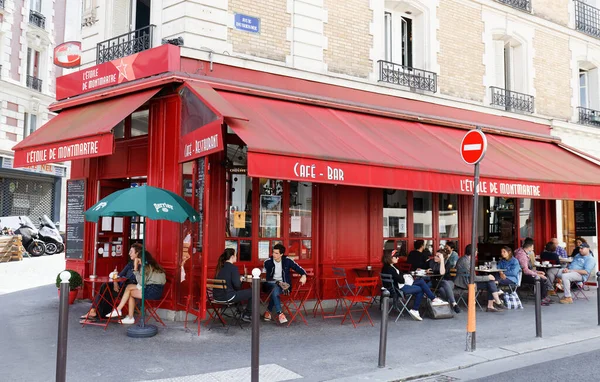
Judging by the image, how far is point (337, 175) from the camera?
24.1 ft

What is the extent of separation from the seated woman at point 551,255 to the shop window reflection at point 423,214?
2937 millimetres

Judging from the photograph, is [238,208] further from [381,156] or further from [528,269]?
[528,269]

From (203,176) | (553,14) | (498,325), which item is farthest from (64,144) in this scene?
(553,14)

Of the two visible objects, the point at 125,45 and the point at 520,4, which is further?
the point at 520,4

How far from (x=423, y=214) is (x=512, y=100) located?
13.8 feet

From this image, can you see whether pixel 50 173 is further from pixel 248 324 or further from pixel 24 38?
pixel 248 324

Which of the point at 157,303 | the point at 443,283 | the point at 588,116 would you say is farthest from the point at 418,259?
the point at 588,116

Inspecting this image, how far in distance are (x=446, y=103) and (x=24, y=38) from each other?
21.8 m

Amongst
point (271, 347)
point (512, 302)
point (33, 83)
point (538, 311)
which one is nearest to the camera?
point (271, 347)

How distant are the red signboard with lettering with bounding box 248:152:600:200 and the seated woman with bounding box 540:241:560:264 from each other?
166cm

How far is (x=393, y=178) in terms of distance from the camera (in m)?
7.97

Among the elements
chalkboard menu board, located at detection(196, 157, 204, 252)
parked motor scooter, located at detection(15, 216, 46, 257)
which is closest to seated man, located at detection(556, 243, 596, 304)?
chalkboard menu board, located at detection(196, 157, 204, 252)

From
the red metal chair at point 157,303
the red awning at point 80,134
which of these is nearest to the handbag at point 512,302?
the red metal chair at point 157,303

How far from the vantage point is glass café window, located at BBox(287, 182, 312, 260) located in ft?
30.6
